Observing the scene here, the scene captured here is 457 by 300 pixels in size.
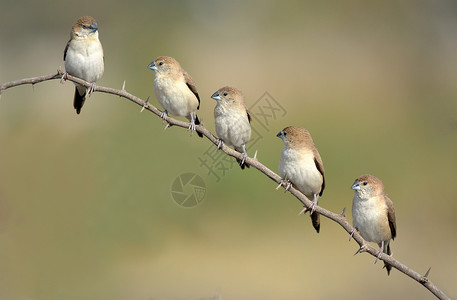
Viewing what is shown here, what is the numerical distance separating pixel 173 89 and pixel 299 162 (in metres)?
1.38

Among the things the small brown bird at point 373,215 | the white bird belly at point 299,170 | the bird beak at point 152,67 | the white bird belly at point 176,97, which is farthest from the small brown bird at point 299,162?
the bird beak at point 152,67

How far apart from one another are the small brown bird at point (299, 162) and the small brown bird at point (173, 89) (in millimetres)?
953

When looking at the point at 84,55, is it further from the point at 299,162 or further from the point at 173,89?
the point at 299,162

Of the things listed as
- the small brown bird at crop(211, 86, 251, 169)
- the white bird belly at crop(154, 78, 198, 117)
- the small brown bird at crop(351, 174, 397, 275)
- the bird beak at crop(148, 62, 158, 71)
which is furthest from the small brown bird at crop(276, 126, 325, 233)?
the bird beak at crop(148, 62, 158, 71)

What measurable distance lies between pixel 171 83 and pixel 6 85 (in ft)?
6.65

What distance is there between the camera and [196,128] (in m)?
3.38

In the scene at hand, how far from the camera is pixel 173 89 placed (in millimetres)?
4930

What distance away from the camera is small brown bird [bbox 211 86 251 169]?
5.06 meters

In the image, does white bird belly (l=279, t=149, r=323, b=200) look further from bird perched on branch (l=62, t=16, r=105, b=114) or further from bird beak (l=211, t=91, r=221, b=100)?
bird perched on branch (l=62, t=16, r=105, b=114)

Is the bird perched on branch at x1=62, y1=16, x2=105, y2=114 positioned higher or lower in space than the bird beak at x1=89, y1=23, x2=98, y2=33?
lower

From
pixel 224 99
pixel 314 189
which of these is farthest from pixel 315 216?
pixel 224 99

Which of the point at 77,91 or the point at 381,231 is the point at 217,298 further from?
the point at 77,91

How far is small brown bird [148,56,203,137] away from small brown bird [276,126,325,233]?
953 mm

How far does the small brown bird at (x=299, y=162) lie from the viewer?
4.39 metres
